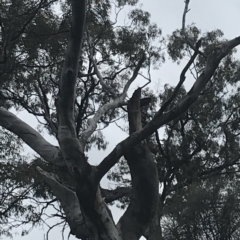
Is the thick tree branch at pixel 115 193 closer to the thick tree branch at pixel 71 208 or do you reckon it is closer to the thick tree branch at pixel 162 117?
the thick tree branch at pixel 71 208

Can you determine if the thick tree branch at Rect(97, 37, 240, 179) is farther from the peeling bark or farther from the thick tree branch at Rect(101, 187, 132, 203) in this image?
the thick tree branch at Rect(101, 187, 132, 203)

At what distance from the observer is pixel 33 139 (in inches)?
273

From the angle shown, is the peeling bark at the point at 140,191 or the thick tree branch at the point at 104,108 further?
the thick tree branch at the point at 104,108

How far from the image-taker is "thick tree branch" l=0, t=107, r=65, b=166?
6.64 metres

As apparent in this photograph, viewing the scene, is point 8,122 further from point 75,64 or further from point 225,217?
point 225,217

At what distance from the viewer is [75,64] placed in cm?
584

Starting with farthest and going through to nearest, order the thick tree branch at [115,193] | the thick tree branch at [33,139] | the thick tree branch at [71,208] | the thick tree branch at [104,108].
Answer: the thick tree branch at [115,193], the thick tree branch at [104,108], the thick tree branch at [33,139], the thick tree branch at [71,208]

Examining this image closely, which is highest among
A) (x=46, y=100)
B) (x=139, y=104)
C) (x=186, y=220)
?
(x=46, y=100)

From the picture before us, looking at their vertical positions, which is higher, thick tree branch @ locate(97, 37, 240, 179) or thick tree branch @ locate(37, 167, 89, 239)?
thick tree branch @ locate(97, 37, 240, 179)

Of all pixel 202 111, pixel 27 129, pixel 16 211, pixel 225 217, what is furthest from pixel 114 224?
pixel 202 111

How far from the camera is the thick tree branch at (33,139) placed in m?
6.64

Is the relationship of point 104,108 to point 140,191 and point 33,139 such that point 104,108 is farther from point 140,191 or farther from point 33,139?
point 140,191

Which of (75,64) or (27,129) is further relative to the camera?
(27,129)

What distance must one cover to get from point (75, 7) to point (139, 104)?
177cm
